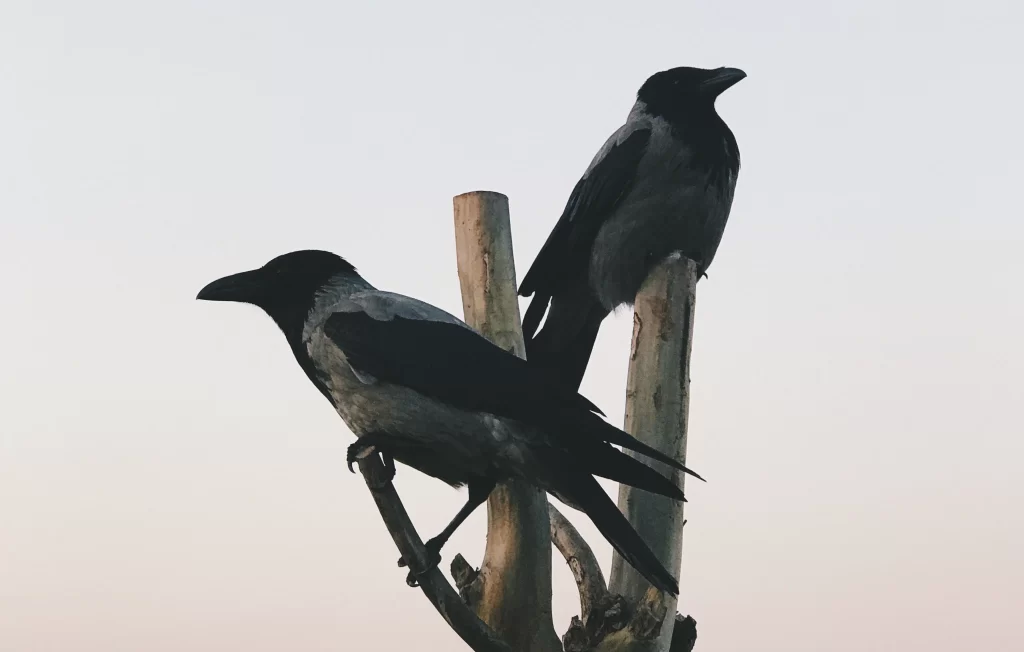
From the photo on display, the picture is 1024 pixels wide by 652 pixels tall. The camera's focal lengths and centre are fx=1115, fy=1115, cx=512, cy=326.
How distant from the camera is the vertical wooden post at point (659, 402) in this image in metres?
4.16

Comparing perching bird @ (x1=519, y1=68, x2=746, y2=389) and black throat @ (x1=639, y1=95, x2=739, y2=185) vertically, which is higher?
black throat @ (x1=639, y1=95, x2=739, y2=185)

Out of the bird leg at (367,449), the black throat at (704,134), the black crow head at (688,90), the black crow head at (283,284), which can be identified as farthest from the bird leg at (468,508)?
the black crow head at (688,90)

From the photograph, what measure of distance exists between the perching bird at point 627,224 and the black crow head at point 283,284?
126 centimetres

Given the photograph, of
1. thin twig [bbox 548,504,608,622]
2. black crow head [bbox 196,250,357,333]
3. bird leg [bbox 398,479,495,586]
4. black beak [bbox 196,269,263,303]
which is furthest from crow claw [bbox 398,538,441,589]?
black beak [bbox 196,269,263,303]

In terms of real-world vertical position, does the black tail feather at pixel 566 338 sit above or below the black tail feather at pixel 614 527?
above

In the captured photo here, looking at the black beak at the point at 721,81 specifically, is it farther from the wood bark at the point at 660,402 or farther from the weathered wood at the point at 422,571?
the weathered wood at the point at 422,571

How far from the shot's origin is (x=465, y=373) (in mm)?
3859

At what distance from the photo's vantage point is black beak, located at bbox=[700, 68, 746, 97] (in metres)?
5.64

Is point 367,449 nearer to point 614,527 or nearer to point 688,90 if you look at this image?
point 614,527

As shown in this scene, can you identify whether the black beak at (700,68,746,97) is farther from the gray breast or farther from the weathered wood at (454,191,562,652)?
the weathered wood at (454,191,562,652)

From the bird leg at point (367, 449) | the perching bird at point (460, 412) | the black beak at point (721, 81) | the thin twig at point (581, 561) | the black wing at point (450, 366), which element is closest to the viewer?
the perching bird at point (460, 412)

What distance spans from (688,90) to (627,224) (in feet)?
2.93

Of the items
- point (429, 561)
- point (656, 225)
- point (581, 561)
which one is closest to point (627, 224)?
point (656, 225)

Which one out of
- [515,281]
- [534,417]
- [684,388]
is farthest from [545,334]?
[534,417]
